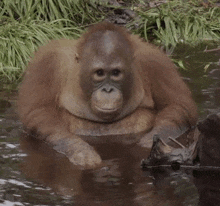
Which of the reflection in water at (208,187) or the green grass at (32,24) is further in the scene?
the green grass at (32,24)

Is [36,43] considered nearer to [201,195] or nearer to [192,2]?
[192,2]

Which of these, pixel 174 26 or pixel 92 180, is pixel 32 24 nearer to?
pixel 174 26

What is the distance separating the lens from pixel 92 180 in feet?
15.3

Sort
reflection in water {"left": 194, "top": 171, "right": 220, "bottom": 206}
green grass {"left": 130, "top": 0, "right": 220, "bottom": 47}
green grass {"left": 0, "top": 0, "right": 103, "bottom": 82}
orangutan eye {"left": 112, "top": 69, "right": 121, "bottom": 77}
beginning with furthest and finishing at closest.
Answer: green grass {"left": 130, "top": 0, "right": 220, "bottom": 47}, green grass {"left": 0, "top": 0, "right": 103, "bottom": 82}, orangutan eye {"left": 112, "top": 69, "right": 121, "bottom": 77}, reflection in water {"left": 194, "top": 171, "right": 220, "bottom": 206}

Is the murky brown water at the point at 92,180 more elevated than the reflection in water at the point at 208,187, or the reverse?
the murky brown water at the point at 92,180

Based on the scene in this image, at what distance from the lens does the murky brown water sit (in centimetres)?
425

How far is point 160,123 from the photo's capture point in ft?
19.3

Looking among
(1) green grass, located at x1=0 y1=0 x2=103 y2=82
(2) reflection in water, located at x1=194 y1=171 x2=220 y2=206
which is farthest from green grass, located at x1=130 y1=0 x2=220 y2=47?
(2) reflection in water, located at x1=194 y1=171 x2=220 y2=206

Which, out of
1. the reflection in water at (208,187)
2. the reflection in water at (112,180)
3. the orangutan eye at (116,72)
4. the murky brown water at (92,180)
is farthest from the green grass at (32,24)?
the reflection in water at (208,187)

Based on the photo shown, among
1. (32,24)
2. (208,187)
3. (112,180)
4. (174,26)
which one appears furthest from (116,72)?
(174,26)

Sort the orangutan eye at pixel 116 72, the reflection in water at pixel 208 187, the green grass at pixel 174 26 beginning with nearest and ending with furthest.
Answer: the reflection in water at pixel 208 187
the orangutan eye at pixel 116 72
the green grass at pixel 174 26

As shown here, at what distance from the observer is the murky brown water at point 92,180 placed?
13.9 ft

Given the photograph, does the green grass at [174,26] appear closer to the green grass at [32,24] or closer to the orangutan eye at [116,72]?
the green grass at [32,24]

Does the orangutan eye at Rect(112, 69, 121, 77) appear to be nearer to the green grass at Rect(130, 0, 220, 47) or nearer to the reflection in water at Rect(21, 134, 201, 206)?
the reflection in water at Rect(21, 134, 201, 206)
